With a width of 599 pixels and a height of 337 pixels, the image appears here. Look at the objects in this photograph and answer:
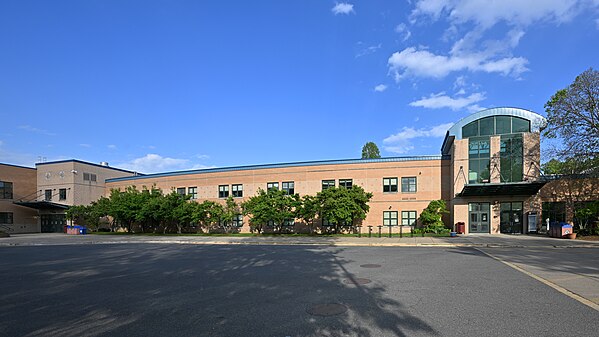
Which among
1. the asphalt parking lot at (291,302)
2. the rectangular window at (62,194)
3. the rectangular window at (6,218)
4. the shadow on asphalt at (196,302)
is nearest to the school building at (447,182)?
the rectangular window at (6,218)

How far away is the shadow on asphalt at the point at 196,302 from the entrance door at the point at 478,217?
72.6 ft

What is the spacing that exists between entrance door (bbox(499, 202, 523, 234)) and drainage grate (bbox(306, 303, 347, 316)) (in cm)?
2840

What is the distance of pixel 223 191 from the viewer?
41.2 metres

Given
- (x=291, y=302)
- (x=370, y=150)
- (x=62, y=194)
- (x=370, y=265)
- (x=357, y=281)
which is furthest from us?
(x=370, y=150)

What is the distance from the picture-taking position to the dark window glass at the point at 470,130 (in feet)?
101

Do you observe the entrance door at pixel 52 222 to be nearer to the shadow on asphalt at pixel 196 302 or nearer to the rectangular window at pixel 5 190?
the rectangular window at pixel 5 190

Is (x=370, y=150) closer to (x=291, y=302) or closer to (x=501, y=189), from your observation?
(x=501, y=189)

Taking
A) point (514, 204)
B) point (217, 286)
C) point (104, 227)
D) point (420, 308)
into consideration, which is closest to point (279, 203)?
point (514, 204)

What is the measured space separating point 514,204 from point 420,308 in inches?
1117

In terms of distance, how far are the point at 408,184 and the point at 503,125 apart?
9963 millimetres

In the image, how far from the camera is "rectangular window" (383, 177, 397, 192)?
113ft

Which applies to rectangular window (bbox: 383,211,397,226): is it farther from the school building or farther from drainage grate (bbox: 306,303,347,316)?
drainage grate (bbox: 306,303,347,316)

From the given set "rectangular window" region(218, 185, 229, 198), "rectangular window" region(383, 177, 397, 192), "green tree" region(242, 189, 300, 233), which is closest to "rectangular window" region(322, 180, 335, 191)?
"green tree" region(242, 189, 300, 233)

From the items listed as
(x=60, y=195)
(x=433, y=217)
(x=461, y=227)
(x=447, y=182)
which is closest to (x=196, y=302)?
(x=433, y=217)
